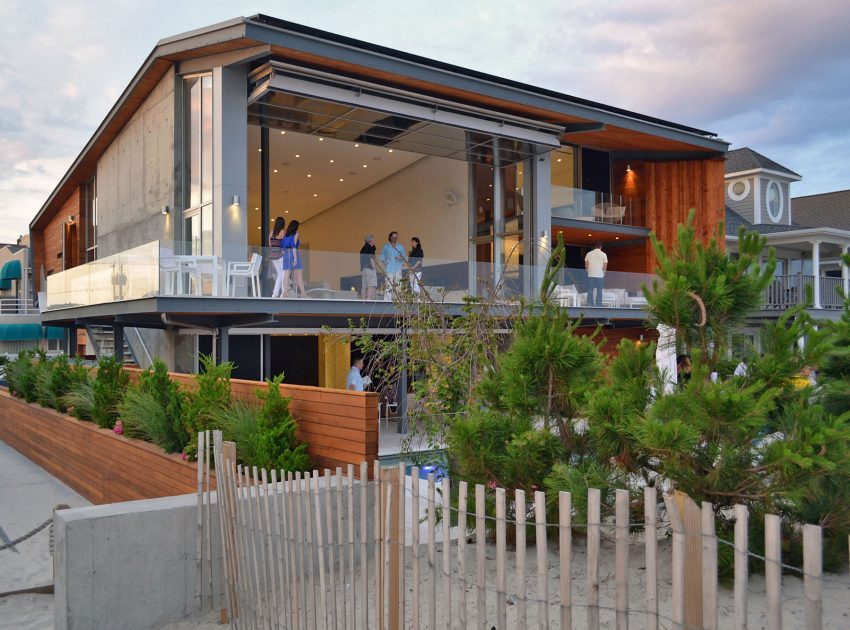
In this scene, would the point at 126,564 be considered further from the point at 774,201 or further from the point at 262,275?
the point at 774,201

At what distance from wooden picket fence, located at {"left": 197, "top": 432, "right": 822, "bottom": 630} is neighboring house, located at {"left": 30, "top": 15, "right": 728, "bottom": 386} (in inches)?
230

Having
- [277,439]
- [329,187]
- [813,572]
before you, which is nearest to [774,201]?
[329,187]

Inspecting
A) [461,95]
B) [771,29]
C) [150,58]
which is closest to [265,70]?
[150,58]

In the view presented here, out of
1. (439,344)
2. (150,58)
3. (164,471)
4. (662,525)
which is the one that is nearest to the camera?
(662,525)

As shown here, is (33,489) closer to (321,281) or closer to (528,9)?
(321,281)

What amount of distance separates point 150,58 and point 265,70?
13.5 feet

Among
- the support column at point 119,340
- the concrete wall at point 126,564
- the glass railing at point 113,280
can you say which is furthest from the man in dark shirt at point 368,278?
the concrete wall at point 126,564

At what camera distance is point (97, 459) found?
11.2 meters

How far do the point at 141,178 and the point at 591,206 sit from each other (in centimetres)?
1423

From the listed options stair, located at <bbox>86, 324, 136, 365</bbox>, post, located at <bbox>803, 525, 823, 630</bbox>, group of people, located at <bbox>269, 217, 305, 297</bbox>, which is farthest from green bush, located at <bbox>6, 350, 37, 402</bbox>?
post, located at <bbox>803, 525, 823, 630</bbox>

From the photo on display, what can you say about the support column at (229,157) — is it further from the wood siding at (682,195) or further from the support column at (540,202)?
the wood siding at (682,195)

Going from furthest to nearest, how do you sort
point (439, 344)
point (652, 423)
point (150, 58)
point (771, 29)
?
point (771, 29)
point (150, 58)
point (439, 344)
point (652, 423)

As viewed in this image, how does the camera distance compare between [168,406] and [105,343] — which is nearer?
[168,406]

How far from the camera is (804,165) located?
124m
